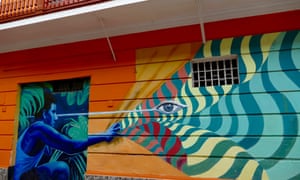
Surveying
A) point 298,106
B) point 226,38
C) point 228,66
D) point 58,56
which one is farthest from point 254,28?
point 58,56

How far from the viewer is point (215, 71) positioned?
5.03 meters

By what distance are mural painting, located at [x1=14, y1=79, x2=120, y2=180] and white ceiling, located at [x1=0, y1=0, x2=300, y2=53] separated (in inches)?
45.2

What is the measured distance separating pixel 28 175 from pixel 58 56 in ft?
9.50

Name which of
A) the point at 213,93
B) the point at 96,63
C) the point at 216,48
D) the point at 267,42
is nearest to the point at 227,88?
→ the point at 213,93

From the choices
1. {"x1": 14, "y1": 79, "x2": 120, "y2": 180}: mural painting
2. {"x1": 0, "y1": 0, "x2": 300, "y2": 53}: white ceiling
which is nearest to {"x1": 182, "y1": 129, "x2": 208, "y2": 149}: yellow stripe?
{"x1": 14, "y1": 79, "x2": 120, "y2": 180}: mural painting

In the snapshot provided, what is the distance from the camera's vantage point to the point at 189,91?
5.01m

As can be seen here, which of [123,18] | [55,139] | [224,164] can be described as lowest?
[224,164]

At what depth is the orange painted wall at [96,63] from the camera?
16.0 feet

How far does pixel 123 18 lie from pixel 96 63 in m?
1.19

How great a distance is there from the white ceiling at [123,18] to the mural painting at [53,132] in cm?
115

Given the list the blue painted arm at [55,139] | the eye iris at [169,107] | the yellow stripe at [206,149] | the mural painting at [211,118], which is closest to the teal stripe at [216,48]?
the mural painting at [211,118]

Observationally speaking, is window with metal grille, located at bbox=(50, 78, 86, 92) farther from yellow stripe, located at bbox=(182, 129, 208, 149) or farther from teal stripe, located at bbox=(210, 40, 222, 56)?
teal stripe, located at bbox=(210, 40, 222, 56)

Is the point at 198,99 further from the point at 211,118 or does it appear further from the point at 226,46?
the point at 226,46

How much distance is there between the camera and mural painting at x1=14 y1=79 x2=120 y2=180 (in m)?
5.80
